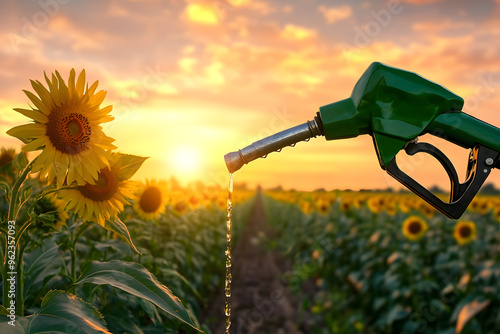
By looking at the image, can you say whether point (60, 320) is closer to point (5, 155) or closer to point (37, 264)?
point (37, 264)

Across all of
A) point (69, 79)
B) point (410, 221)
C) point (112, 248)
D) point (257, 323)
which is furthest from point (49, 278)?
point (410, 221)

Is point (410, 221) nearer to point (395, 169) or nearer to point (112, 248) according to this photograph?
point (112, 248)

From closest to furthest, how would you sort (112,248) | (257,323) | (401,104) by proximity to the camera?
(401,104) → (112,248) → (257,323)

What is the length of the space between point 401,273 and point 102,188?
457 centimetres

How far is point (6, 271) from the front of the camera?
3.76 feet

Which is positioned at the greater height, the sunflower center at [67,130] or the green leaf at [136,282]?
the sunflower center at [67,130]

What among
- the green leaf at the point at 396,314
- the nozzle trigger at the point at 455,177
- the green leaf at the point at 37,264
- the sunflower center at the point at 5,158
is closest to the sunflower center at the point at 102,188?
the green leaf at the point at 37,264

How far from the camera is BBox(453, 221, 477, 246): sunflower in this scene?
5.36m

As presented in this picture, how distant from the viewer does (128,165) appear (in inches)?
54.2

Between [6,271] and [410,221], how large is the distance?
5.41 meters

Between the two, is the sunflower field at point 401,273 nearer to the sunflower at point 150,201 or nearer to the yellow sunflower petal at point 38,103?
the sunflower at point 150,201

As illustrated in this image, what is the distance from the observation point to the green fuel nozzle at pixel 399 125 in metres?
1.08

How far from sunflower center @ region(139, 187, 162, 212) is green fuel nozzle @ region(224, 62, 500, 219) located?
233cm

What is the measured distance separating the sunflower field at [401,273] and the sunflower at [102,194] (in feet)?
11.9
